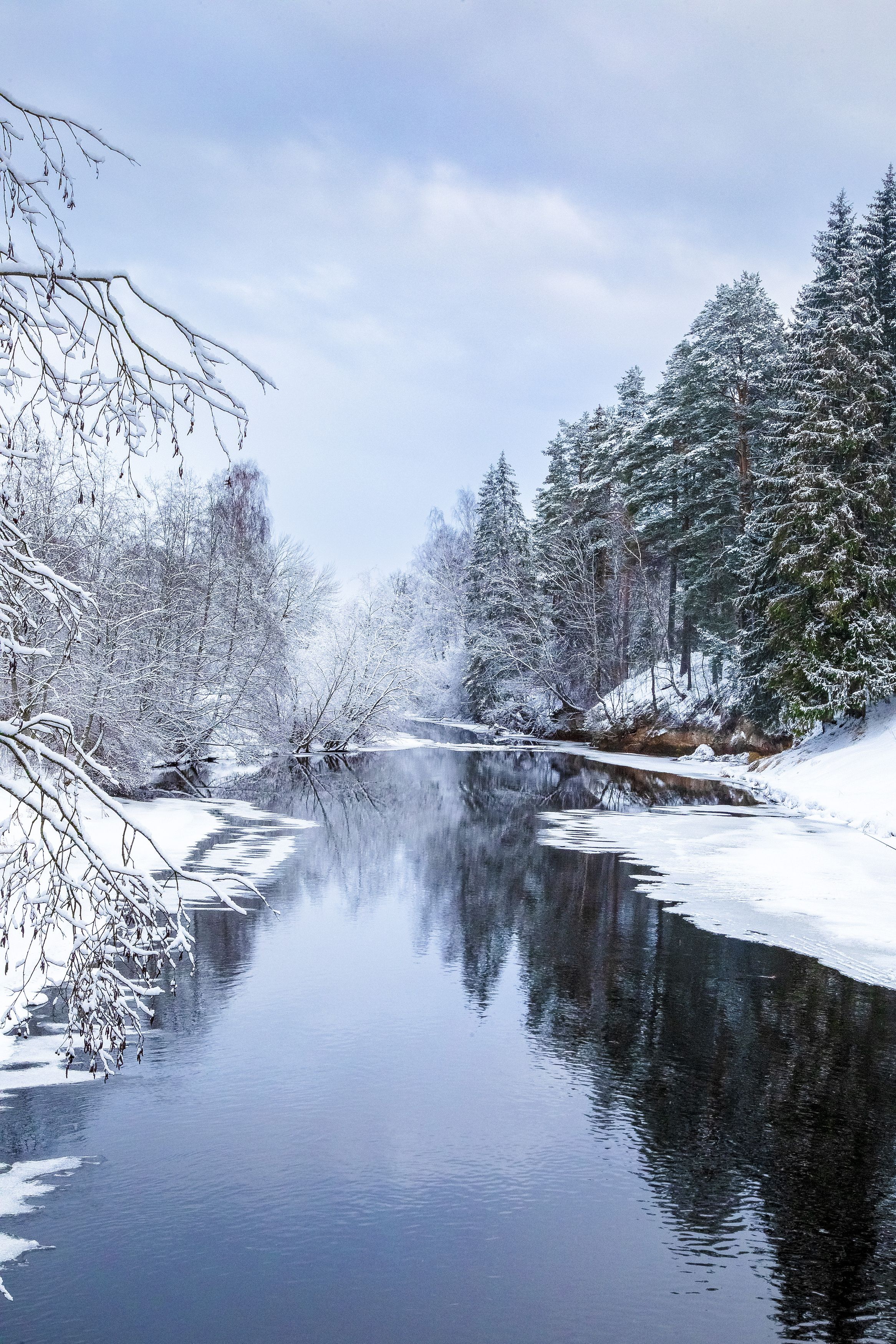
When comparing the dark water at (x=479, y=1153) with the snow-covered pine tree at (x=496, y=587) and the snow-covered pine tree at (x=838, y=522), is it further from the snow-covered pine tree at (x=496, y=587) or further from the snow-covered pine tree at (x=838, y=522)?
the snow-covered pine tree at (x=496, y=587)

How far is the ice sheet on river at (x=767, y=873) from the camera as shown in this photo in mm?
11211

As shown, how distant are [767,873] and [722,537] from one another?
26.4 m

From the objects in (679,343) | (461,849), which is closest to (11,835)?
(461,849)

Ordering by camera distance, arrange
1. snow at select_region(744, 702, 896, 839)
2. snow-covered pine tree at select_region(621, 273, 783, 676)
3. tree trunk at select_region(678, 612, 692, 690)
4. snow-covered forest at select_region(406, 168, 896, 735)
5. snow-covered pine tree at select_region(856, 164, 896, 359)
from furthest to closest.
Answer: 1. tree trunk at select_region(678, 612, 692, 690)
2. snow-covered pine tree at select_region(621, 273, 783, 676)
3. snow-covered pine tree at select_region(856, 164, 896, 359)
4. snow-covered forest at select_region(406, 168, 896, 735)
5. snow at select_region(744, 702, 896, 839)

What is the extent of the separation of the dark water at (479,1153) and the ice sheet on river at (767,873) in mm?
938

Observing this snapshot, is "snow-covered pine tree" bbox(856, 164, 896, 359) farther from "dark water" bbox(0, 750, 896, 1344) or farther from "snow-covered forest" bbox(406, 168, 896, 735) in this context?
"dark water" bbox(0, 750, 896, 1344)

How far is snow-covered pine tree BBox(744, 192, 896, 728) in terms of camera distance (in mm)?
26297

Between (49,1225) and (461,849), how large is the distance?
12.9 metres

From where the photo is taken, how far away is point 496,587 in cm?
5788

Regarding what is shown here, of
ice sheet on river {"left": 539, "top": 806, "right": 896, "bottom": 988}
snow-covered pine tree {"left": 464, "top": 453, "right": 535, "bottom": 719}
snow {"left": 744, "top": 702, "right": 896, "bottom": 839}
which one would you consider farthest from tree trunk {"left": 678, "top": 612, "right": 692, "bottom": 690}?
ice sheet on river {"left": 539, "top": 806, "right": 896, "bottom": 988}

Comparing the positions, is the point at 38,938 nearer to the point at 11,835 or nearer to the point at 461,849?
the point at 11,835

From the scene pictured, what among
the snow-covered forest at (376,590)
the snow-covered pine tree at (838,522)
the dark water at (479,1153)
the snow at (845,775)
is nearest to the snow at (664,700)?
the snow-covered forest at (376,590)

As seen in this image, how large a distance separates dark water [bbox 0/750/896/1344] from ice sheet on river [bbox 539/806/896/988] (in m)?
0.94

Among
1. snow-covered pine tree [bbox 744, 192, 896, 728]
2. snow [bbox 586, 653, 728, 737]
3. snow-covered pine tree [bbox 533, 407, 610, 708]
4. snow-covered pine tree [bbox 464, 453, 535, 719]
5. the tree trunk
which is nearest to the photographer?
snow-covered pine tree [bbox 744, 192, 896, 728]
